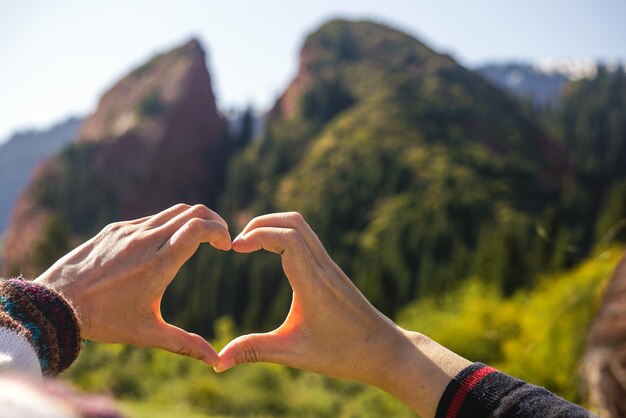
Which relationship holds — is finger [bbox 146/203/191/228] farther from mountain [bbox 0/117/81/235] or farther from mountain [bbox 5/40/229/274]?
mountain [bbox 0/117/81/235]

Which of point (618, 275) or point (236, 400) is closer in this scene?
point (618, 275)

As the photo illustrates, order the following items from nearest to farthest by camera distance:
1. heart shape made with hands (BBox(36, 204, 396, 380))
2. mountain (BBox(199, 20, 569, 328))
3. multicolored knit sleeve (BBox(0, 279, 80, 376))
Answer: multicolored knit sleeve (BBox(0, 279, 80, 376))
heart shape made with hands (BBox(36, 204, 396, 380))
mountain (BBox(199, 20, 569, 328))

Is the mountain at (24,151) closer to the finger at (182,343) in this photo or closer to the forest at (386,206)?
the forest at (386,206)

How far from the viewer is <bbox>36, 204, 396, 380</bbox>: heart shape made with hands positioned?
1363mm

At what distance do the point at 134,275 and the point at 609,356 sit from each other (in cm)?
89

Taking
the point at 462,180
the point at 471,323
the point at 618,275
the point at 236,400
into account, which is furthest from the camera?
the point at 462,180

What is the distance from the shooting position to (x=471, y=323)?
19.3m

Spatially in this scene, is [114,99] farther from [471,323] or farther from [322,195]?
[471,323]

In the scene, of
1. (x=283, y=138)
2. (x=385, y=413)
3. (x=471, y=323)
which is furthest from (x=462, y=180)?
(x=385, y=413)

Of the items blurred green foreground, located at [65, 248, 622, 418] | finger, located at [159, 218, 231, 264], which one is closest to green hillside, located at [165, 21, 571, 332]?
blurred green foreground, located at [65, 248, 622, 418]

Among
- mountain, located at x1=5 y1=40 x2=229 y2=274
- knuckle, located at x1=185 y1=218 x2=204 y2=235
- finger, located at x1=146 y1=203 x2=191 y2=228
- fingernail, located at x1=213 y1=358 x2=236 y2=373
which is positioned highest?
knuckle, located at x1=185 y1=218 x2=204 y2=235

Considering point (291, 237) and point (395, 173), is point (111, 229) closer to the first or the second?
point (291, 237)

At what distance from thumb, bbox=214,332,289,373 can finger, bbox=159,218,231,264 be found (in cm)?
22

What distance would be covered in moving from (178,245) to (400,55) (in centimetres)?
8690
